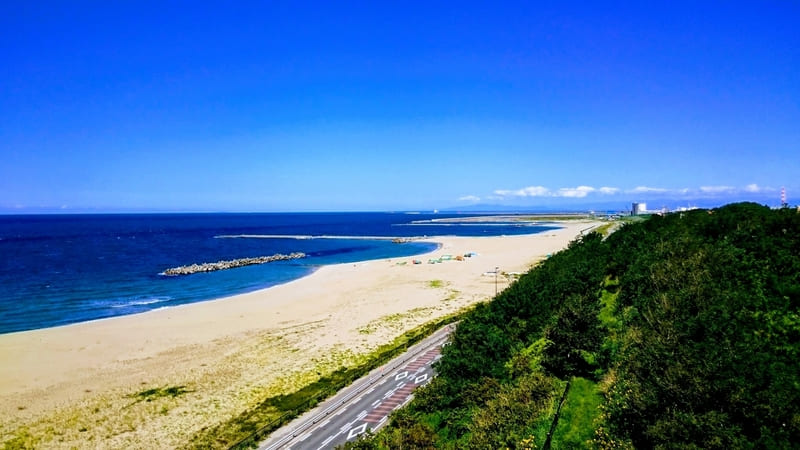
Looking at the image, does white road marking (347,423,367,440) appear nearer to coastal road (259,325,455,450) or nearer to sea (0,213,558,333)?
coastal road (259,325,455,450)

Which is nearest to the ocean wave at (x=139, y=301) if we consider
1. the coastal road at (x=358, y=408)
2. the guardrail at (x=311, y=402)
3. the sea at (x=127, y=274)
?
the sea at (x=127, y=274)

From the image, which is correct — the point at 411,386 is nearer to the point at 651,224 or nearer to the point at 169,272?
the point at 651,224

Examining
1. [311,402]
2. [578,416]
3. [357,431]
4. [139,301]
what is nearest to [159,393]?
[311,402]

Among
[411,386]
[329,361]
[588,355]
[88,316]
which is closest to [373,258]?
[88,316]

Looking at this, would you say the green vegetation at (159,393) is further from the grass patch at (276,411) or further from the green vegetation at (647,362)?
the green vegetation at (647,362)

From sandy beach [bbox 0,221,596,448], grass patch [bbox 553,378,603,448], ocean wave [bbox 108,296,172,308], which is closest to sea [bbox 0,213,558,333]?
ocean wave [bbox 108,296,172,308]

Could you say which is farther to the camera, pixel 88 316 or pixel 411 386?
pixel 88 316

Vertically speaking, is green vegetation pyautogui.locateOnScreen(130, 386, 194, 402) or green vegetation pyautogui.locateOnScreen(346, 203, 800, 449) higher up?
green vegetation pyautogui.locateOnScreen(346, 203, 800, 449)
